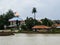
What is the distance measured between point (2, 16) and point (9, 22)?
3.58m

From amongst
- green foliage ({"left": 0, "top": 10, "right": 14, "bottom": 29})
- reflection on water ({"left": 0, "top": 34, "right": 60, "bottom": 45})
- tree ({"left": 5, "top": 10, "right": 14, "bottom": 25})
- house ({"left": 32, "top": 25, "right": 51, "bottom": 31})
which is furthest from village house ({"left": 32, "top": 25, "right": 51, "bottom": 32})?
reflection on water ({"left": 0, "top": 34, "right": 60, "bottom": 45})

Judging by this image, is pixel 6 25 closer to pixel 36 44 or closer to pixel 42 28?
pixel 42 28

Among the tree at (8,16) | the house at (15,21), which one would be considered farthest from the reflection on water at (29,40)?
the tree at (8,16)

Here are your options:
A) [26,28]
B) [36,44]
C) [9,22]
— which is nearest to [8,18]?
[9,22]

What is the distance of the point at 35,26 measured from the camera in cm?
5175

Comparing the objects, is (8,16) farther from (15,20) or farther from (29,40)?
(29,40)

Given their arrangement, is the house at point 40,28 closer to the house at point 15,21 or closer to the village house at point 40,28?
the village house at point 40,28

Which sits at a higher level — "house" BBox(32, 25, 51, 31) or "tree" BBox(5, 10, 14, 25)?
"tree" BBox(5, 10, 14, 25)

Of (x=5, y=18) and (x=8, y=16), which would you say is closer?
(x=5, y=18)

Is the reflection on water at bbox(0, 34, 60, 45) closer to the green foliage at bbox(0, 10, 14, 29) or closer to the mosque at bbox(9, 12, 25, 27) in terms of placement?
the green foliage at bbox(0, 10, 14, 29)

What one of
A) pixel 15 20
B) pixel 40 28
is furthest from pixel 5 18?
pixel 40 28

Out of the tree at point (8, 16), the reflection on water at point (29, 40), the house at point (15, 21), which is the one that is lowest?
the reflection on water at point (29, 40)

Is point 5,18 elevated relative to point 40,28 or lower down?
elevated

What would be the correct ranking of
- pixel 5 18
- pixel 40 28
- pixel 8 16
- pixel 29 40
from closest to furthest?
pixel 29 40 < pixel 40 28 < pixel 5 18 < pixel 8 16
